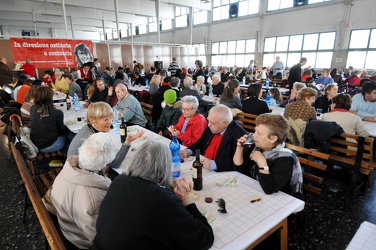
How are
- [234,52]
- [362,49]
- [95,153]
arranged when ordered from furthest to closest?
[234,52] < [362,49] < [95,153]

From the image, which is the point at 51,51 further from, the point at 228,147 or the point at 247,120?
the point at 228,147

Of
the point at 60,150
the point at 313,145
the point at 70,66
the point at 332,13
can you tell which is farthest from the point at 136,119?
the point at 332,13

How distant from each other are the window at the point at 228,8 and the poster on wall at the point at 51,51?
8.79 m

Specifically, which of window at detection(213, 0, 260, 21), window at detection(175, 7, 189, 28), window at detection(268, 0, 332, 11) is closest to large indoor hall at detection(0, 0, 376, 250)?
window at detection(268, 0, 332, 11)

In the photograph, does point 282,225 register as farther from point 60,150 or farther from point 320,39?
point 320,39

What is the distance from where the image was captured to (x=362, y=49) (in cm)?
1001

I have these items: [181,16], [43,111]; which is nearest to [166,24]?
[181,16]

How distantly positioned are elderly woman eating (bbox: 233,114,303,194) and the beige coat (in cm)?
106

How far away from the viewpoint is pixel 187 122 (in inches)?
119

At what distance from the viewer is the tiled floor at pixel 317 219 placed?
7.25 ft

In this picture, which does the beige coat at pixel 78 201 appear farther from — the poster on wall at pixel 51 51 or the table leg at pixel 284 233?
the poster on wall at pixel 51 51

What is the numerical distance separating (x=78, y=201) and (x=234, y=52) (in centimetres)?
1518

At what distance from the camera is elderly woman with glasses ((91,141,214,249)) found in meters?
1.02

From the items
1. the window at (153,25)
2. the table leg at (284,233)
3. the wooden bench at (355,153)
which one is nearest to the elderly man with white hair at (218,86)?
the wooden bench at (355,153)
